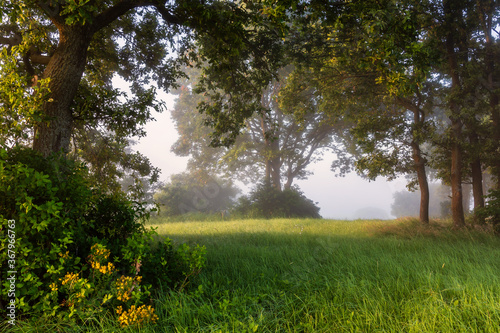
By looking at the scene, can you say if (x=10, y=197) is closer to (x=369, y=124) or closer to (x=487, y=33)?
(x=369, y=124)

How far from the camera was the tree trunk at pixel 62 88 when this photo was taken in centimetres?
588

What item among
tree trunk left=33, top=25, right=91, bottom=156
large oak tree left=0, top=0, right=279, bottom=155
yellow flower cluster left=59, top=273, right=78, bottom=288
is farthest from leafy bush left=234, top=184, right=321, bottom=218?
yellow flower cluster left=59, top=273, right=78, bottom=288

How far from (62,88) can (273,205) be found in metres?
20.8

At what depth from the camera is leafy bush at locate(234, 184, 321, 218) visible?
2494cm

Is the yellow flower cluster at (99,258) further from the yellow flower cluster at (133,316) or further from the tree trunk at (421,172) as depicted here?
the tree trunk at (421,172)

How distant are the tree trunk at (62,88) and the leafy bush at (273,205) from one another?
19.9 m

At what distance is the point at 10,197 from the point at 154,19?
8.15 meters

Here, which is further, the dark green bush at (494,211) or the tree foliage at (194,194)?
the tree foliage at (194,194)

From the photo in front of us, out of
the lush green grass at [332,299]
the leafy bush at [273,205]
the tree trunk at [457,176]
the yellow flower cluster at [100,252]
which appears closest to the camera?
the lush green grass at [332,299]

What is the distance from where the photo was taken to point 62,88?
6.05 m

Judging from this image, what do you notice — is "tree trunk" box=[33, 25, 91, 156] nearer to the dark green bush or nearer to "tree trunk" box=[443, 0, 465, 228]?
"tree trunk" box=[443, 0, 465, 228]

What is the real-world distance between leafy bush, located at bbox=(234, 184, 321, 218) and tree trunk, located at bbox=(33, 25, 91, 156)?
19.9m

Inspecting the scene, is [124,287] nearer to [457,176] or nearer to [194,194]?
[457,176]

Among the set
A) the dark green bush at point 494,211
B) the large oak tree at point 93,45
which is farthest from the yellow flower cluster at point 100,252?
the dark green bush at point 494,211
